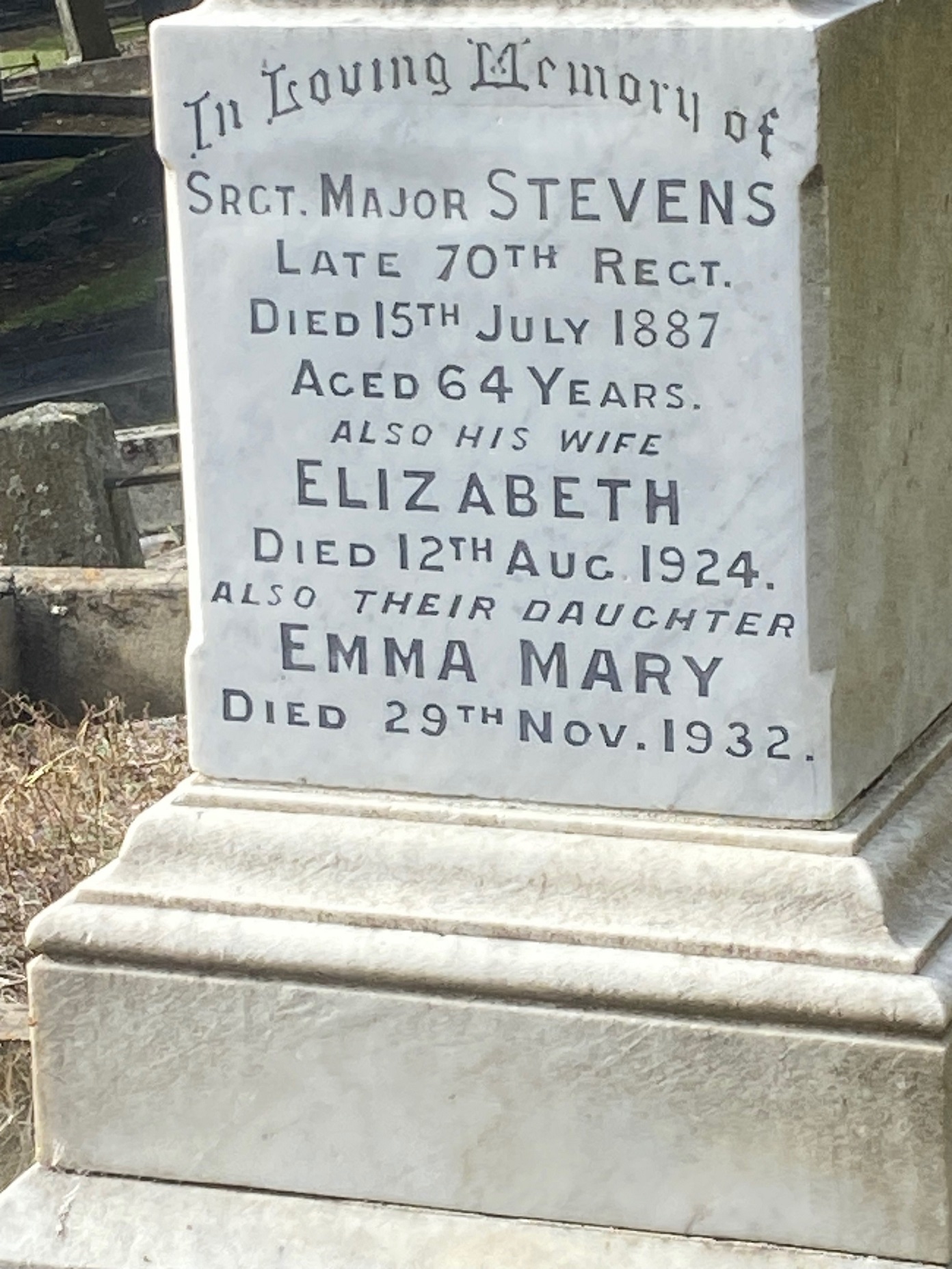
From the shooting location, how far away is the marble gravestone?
2.63m

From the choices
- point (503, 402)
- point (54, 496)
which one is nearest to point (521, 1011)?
point (503, 402)

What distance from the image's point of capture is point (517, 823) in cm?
281

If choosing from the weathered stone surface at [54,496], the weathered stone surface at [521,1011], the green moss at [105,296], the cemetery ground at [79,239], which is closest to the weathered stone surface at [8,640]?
the weathered stone surface at [54,496]

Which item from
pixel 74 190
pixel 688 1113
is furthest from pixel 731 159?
pixel 74 190

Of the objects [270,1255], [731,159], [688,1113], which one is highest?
[731,159]

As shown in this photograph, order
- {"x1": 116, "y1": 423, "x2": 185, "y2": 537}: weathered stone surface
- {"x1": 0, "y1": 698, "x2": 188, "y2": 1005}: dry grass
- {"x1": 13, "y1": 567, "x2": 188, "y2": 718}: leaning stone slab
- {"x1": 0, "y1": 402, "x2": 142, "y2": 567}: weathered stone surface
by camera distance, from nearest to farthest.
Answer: {"x1": 0, "y1": 698, "x2": 188, "y2": 1005}: dry grass
{"x1": 13, "y1": 567, "x2": 188, "y2": 718}: leaning stone slab
{"x1": 0, "y1": 402, "x2": 142, "y2": 567}: weathered stone surface
{"x1": 116, "y1": 423, "x2": 185, "y2": 537}: weathered stone surface

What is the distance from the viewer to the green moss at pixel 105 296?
24547 millimetres

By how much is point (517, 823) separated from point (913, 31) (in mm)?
1006

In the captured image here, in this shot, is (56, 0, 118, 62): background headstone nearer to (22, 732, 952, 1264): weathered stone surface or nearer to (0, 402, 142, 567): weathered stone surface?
(0, 402, 142, 567): weathered stone surface

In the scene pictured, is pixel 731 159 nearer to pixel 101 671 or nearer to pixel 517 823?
pixel 517 823

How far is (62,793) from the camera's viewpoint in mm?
5680

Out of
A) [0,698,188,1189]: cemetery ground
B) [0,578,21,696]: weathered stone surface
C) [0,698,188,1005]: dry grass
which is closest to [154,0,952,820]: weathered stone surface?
[0,698,188,1189]: cemetery ground

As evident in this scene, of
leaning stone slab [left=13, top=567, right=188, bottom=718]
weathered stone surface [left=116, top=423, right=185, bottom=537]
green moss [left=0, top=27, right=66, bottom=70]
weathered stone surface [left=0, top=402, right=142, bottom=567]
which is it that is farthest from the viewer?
green moss [left=0, top=27, right=66, bottom=70]

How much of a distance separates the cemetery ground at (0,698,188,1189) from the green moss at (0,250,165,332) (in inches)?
720
